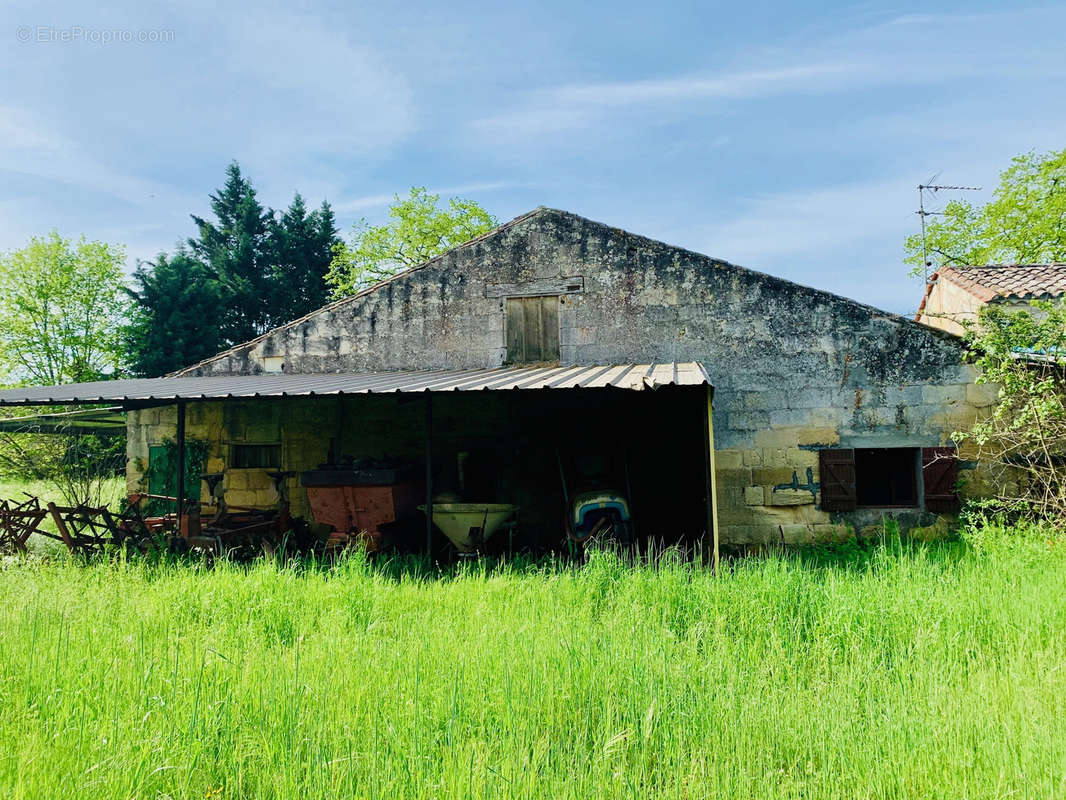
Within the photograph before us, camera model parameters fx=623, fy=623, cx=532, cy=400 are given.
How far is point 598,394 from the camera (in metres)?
9.09

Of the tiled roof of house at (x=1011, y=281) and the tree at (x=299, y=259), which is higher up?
the tree at (x=299, y=259)

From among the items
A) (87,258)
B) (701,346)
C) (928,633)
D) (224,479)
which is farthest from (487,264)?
(87,258)

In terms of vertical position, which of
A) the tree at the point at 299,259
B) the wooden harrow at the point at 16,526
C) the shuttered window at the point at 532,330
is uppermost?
the tree at the point at 299,259

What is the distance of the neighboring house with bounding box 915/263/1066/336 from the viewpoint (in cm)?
1091

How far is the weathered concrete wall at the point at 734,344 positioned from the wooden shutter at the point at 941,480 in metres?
0.18

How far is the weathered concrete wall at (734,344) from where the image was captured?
307 inches

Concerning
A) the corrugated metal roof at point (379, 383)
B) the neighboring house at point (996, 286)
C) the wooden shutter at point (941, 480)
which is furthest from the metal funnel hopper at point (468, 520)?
the neighboring house at point (996, 286)

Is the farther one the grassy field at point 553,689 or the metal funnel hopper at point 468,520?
the metal funnel hopper at point 468,520

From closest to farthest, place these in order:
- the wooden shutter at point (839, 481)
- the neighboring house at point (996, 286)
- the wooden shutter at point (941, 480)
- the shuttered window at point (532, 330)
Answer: the wooden shutter at point (941, 480), the wooden shutter at point (839, 481), the shuttered window at point (532, 330), the neighboring house at point (996, 286)

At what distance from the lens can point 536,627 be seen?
166 inches

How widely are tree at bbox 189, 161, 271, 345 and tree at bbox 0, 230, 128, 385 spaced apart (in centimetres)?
355

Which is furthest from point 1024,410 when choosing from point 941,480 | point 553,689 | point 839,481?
point 553,689

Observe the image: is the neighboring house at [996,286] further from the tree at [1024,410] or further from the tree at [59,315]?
the tree at [59,315]

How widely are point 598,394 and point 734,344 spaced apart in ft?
6.59
